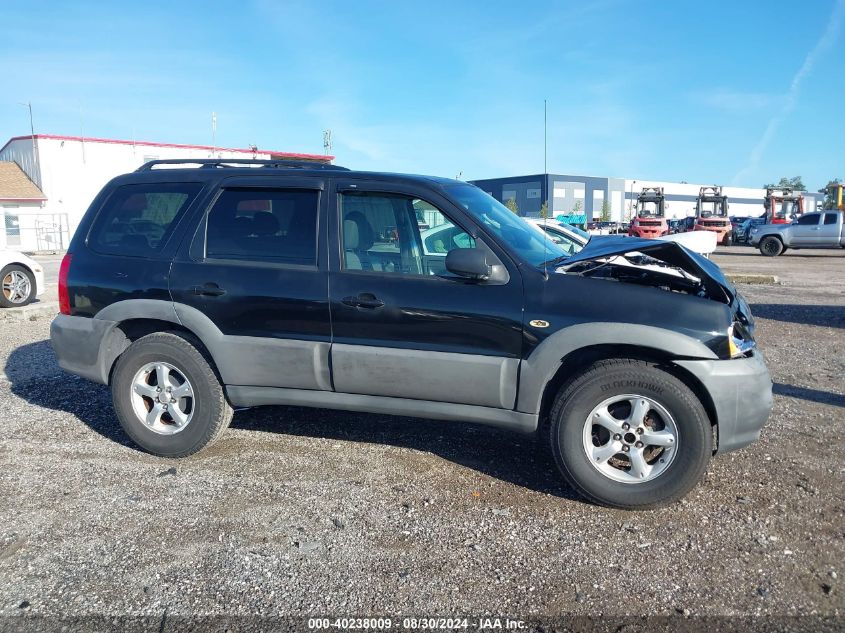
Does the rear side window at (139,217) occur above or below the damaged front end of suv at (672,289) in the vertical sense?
above

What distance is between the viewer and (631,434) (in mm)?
Result: 3812

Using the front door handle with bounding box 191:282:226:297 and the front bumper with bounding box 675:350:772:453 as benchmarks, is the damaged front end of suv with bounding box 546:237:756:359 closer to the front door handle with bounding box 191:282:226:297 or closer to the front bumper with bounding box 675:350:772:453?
the front bumper with bounding box 675:350:772:453

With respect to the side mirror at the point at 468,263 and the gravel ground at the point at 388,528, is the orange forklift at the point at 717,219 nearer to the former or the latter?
the gravel ground at the point at 388,528

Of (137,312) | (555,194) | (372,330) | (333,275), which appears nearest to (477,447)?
(372,330)

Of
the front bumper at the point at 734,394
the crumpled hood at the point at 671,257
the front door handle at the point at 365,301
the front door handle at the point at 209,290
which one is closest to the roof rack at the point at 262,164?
the front door handle at the point at 209,290

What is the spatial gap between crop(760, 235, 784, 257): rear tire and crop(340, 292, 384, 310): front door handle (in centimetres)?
2786

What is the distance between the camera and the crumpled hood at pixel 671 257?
4027mm

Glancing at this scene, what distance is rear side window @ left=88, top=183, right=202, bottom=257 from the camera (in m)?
4.71

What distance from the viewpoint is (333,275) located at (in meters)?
4.29

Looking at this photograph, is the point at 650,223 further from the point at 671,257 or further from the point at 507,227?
the point at 507,227

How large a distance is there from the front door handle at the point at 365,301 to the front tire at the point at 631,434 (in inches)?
48.6

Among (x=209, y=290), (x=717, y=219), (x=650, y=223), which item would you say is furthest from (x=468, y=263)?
(x=717, y=219)

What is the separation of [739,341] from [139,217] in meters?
4.05

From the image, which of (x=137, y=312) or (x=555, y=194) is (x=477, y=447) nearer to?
(x=137, y=312)
